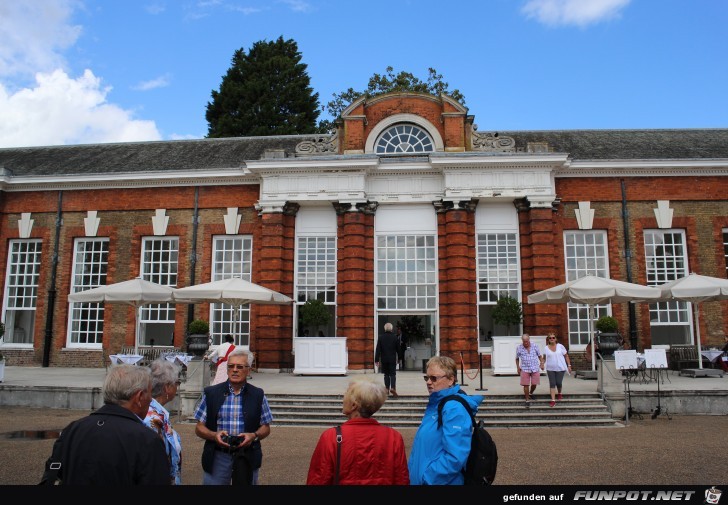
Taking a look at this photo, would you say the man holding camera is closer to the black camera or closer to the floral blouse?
the black camera

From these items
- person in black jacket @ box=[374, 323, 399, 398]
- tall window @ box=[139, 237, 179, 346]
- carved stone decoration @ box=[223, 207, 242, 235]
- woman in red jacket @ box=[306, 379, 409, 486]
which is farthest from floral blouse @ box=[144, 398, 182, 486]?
tall window @ box=[139, 237, 179, 346]

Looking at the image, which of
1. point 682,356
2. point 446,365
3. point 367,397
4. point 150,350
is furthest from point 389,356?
point 682,356

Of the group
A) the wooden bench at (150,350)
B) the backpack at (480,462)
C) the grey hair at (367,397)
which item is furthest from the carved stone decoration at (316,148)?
the backpack at (480,462)

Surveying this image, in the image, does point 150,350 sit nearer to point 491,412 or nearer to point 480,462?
point 491,412

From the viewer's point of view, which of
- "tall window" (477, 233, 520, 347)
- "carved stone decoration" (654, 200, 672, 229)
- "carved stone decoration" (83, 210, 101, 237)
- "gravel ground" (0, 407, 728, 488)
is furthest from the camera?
"carved stone decoration" (83, 210, 101, 237)

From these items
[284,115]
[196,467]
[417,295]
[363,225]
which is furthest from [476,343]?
[284,115]

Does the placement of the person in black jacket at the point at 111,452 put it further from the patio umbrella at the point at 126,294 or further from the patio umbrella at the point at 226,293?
the patio umbrella at the point at 126,294

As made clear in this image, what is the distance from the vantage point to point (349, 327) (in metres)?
17.6

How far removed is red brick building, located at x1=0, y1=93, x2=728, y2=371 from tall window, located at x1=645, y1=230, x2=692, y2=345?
45 millimetres

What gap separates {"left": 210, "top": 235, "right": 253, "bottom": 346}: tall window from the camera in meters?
19.0

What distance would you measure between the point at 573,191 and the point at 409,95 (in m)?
6.47

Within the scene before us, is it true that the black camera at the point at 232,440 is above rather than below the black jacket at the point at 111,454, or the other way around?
below

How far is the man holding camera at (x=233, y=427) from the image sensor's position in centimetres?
413

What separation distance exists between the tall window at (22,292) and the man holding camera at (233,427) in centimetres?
1934
